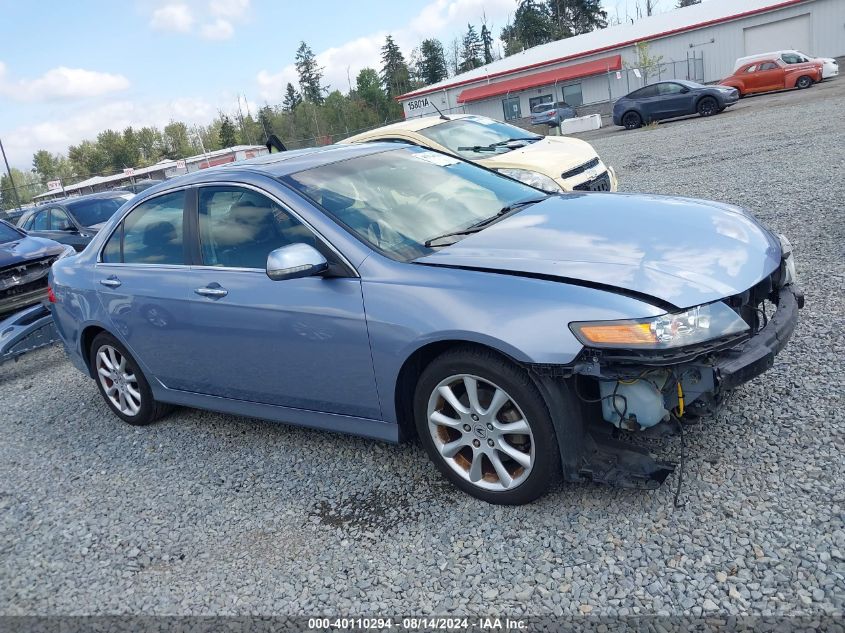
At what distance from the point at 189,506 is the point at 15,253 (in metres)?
5.98

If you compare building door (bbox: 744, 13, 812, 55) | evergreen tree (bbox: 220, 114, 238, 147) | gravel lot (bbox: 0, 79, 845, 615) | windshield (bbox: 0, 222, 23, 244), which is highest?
evergreen tree (bbox: 220, 114, 238, 147)

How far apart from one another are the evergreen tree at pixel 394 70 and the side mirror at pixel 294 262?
89.3m

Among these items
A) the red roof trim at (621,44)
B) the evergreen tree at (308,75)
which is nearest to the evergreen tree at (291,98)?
the evergreen tree at (308,75)

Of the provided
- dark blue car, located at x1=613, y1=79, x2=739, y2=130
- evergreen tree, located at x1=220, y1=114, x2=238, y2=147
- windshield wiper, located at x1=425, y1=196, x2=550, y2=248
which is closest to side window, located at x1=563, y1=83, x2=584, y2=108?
dark blue car, located at x1=613, y1=79, x2=739, y2=130

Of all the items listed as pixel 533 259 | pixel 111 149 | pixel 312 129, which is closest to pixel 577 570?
pixel 533 259

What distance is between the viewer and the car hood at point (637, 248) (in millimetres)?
2902

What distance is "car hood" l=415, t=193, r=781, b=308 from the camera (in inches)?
114

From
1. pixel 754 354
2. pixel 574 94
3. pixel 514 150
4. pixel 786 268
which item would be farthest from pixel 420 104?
pixel 754 354

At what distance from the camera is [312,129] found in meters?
71.2

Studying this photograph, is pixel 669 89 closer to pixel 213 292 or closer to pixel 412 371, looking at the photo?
pixel 213 292

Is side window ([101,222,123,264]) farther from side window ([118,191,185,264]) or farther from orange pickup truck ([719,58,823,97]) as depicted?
orange pickup truck ([719,58,823,97])

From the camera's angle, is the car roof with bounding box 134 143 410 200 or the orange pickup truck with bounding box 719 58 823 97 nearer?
the car roof with bounding box 134 143 410 200

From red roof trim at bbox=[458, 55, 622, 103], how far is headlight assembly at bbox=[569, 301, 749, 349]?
145 feet

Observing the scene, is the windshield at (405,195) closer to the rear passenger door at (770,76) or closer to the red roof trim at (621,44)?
the rear passenger door at (770,76)
